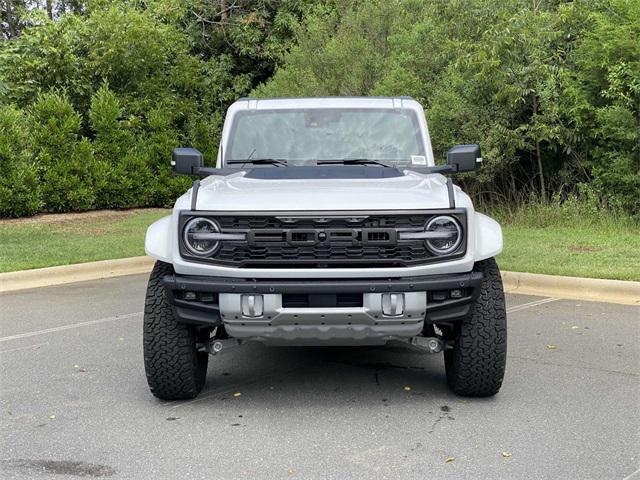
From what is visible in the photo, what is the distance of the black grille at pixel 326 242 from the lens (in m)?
4.23

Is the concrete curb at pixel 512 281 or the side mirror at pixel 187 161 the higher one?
the side mirror at pixel 187 161

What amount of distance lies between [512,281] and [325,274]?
5066 millimetres

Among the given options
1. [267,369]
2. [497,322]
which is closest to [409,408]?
[497,322]

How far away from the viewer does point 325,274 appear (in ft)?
13.8

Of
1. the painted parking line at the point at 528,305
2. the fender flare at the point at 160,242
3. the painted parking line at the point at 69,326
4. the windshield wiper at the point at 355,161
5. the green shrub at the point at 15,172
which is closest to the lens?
the fender flare at the point at 160,242

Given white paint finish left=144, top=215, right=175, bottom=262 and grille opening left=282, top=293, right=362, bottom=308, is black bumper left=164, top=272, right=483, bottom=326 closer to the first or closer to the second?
grille opening left=282, top=293, right=362, bottom=308

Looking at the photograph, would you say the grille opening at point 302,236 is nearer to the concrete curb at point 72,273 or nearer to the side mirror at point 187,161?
the side mirror at point 187,161

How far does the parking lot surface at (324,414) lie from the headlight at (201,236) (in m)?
0.98

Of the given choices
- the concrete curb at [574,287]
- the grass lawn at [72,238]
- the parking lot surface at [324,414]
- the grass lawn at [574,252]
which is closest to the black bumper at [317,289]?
the parking lot surface at [324,414]

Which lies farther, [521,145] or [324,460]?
[521,145]

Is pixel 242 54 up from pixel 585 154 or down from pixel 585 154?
up

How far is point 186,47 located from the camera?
22.3m

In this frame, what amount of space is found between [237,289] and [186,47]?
19297 mm

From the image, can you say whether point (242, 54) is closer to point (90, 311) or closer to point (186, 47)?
point (186, 47)
